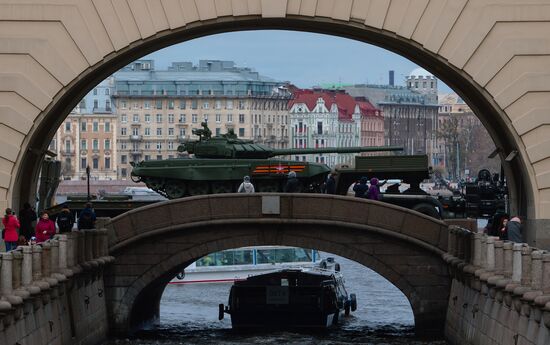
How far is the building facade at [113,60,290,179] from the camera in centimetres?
17438

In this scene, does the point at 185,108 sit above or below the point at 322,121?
above

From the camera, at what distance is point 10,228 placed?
34312 mm

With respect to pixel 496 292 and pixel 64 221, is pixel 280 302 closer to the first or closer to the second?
pixel 64 221

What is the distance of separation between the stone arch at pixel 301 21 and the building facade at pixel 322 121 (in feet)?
474

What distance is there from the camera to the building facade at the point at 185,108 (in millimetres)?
174375

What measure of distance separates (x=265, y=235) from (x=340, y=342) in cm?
307

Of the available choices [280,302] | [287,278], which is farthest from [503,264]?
[287,278]

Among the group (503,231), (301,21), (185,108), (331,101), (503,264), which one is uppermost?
(331,101)

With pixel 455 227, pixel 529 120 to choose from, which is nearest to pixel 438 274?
pixel 455 227

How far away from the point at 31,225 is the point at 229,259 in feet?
87.1

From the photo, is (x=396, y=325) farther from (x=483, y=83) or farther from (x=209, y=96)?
(x=209, y=96)

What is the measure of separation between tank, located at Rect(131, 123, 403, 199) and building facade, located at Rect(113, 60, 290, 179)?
12058 cm

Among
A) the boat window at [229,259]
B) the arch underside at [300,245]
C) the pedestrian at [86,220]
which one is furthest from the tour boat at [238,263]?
the pedestrian at [86,220]

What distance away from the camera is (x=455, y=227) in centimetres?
3744
